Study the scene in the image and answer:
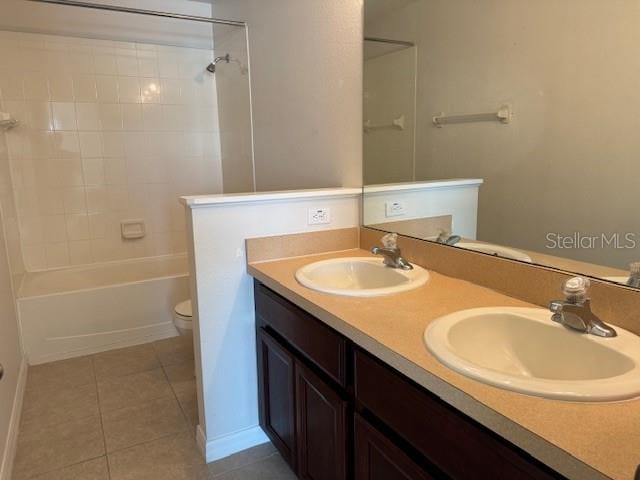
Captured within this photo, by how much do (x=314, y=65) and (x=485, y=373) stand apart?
1781mm

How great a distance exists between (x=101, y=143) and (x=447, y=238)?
2859 millimetres

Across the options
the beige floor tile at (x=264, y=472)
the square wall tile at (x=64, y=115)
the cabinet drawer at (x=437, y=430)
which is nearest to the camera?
the cabinet drawer at (x=437, y=430)

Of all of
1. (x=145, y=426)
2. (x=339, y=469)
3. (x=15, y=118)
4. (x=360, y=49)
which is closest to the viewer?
(x=339, y=469)

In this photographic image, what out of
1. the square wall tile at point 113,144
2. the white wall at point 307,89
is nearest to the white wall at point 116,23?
the square wall tile at point 113,144

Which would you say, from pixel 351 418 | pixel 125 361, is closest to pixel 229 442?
pixel 351 418

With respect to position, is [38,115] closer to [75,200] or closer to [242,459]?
[75,200]

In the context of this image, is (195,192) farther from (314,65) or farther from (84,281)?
(314,65)

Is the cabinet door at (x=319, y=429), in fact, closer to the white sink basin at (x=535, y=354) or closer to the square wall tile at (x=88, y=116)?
the white sink basin at (x=535, y=354)

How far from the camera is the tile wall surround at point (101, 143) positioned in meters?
3.22

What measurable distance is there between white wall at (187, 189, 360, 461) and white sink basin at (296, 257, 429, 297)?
235 mm

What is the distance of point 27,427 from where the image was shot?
2.16 meters

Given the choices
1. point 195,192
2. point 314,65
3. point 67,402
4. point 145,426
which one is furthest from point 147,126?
point 145,426

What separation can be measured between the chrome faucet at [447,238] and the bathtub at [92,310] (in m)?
2.06

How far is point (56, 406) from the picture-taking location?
233 cm
